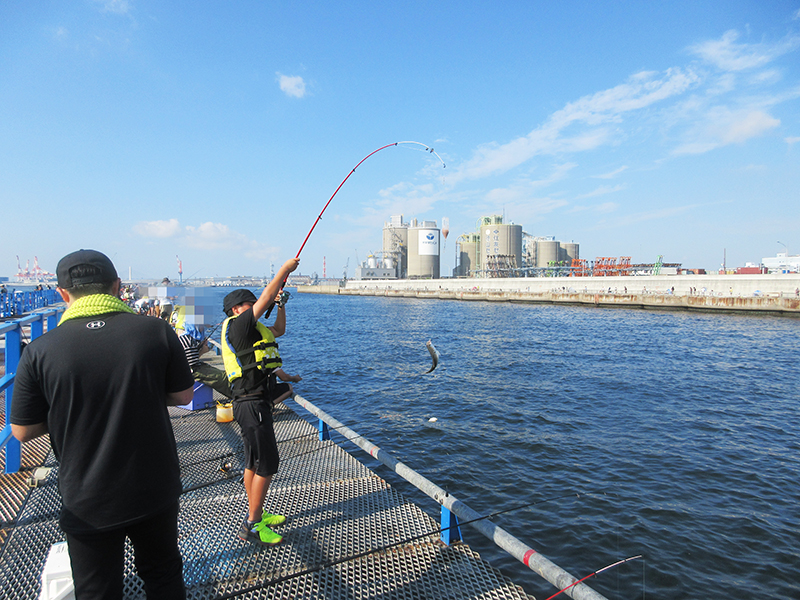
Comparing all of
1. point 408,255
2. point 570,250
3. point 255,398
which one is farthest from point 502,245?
point 255,398

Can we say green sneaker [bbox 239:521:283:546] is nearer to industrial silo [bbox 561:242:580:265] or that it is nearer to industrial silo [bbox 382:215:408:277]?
industrial silo [bbox 382:215:408:277]

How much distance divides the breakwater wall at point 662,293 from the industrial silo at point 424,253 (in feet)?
99.5

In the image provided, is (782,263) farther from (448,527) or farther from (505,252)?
(448,527)

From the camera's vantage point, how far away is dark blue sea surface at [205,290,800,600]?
17.9 ft

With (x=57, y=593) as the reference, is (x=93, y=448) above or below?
above

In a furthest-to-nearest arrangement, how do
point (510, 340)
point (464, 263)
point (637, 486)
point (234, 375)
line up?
point (464, 263), point (510, 340), point (637, 486), point (234, 375)

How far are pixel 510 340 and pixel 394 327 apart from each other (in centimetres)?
1332

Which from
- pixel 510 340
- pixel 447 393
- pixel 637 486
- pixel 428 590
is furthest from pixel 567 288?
pixel 428 590

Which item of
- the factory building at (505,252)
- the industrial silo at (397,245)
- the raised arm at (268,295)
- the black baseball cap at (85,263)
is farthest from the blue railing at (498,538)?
the industrial silo at (397,245)

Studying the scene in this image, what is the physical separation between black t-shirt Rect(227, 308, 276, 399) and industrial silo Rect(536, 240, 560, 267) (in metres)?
135

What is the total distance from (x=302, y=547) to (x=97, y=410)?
7.62 ft

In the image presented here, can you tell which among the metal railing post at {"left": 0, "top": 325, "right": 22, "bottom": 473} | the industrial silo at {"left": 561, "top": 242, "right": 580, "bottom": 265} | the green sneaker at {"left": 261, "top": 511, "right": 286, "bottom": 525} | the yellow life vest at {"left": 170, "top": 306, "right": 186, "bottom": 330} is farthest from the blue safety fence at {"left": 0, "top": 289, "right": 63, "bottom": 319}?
the industrial silo at {"left": 561, "top": 242, "right": 580, "bottom": 265}

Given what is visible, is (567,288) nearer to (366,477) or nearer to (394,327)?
(394,327)

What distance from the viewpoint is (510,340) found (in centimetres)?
2695
